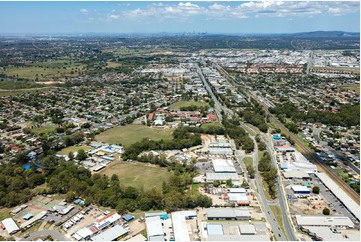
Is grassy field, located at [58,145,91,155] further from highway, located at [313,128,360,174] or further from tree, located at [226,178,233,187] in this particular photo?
highway, located at [313,128,360,174]

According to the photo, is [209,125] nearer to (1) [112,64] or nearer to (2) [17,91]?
(2) [17,91]

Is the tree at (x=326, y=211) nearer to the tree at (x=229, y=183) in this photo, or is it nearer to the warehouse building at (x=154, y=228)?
the tree at (x=229, y=183)

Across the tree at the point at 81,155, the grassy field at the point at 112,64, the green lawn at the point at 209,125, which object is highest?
the grassy field at the point at 112,64

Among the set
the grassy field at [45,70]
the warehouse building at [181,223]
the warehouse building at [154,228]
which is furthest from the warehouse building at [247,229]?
the grassy field at [45,70]

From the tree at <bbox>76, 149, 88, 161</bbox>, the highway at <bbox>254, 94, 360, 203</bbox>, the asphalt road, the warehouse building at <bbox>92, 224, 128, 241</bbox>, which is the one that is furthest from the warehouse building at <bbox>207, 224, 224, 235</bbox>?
the tree at <bbox>76, 149, 88, 161</bbox>

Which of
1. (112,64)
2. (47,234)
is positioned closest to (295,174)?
(47,234)

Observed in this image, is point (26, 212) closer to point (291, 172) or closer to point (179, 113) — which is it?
point (291, 172)
